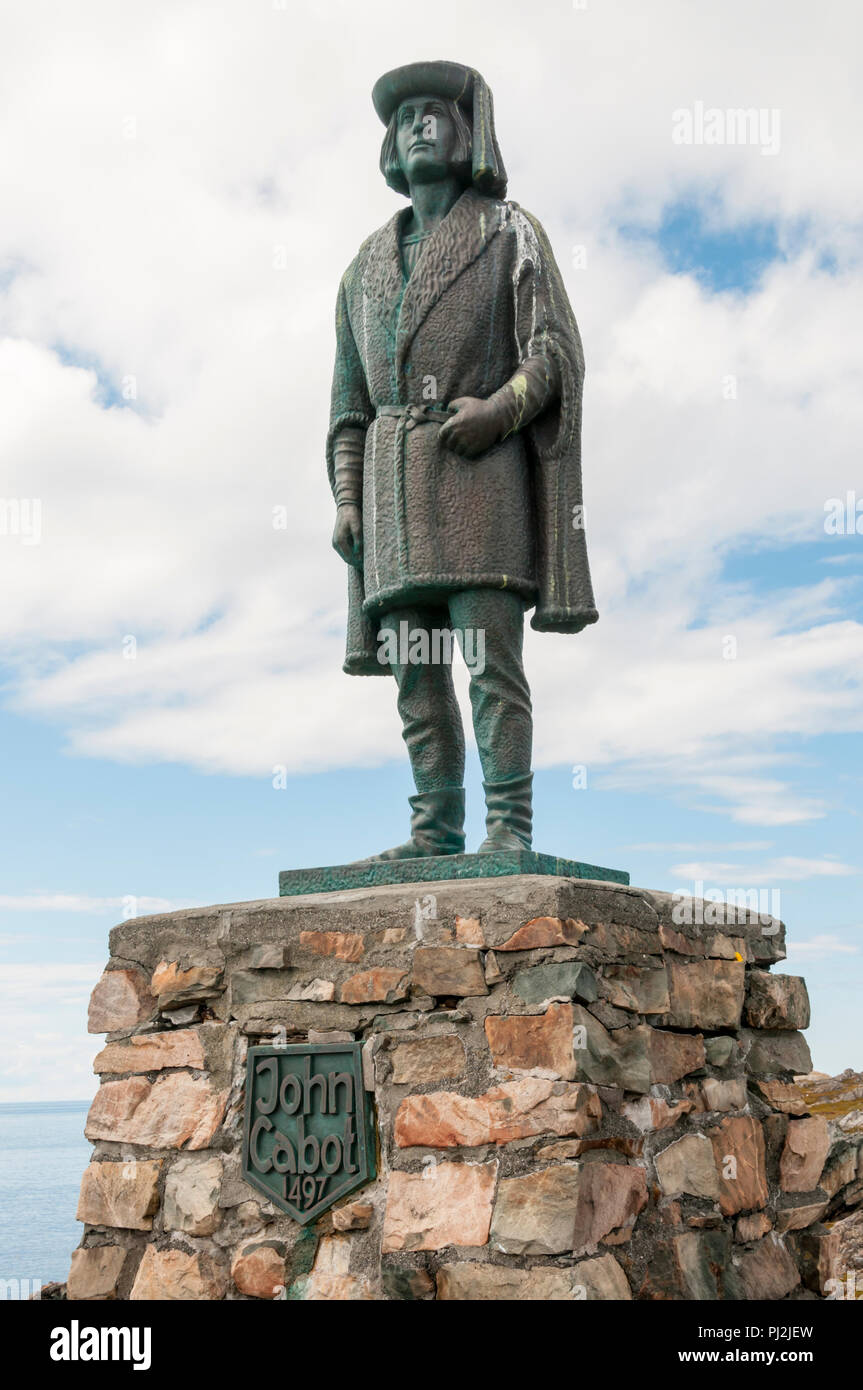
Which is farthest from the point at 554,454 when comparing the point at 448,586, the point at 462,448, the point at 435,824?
the point at 435,824

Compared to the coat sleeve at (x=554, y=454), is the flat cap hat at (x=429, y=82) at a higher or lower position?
higher

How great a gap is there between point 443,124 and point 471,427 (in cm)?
106

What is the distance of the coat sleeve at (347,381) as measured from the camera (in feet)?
15.5

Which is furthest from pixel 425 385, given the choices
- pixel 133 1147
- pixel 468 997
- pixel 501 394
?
pixel 133 1147

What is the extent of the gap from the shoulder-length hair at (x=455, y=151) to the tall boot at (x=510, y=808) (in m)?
1.97

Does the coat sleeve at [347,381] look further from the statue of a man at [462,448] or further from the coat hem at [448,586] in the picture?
the coat hem at [448,586]

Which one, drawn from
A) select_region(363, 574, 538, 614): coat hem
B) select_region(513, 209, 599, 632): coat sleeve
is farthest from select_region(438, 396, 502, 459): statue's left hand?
select_region(363, 574, 538, 614): coat hem

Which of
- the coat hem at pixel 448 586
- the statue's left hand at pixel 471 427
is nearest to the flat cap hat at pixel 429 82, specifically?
the statue's left hand at pixel 471 427

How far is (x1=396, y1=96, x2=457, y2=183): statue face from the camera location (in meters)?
4.43

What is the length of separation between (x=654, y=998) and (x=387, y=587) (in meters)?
1.47

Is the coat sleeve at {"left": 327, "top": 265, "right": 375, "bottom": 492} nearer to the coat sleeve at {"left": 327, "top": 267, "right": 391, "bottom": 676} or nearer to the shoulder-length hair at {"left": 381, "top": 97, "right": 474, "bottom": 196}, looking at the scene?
the coat sleeve at {"left": 327, "top": 267, "right": 391, "bottom": 676}

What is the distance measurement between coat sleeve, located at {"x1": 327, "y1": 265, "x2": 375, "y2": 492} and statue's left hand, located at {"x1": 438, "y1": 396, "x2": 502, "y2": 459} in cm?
58

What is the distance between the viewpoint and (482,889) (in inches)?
146
